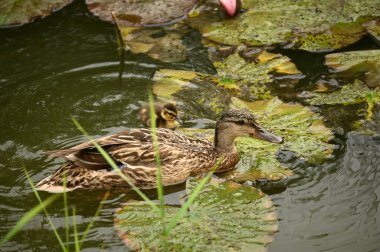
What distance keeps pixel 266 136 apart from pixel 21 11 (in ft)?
11.6

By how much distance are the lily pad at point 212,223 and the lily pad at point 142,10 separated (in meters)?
2.91

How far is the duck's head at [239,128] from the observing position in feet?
14.6

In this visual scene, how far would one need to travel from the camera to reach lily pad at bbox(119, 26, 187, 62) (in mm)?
6037

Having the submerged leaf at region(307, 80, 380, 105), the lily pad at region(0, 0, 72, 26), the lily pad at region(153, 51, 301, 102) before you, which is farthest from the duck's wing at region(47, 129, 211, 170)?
the lily pad at region(0, 0, 72, 26)

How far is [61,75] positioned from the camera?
5.83m

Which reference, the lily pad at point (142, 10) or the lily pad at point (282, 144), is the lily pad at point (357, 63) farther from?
the lily pad at point (142, 10)

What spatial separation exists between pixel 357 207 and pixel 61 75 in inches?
129

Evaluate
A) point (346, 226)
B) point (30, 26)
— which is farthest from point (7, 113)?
point (346, 226)

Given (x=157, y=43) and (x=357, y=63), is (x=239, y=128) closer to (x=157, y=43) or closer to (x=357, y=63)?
(x=357, y=63)

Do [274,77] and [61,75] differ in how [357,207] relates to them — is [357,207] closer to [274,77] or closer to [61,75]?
[274,77]

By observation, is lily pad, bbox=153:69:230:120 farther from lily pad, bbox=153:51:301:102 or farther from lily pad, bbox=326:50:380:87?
lily pad, bbox=326:50:380:87

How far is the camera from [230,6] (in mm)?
6176

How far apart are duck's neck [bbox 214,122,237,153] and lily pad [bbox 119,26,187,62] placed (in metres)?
1.60

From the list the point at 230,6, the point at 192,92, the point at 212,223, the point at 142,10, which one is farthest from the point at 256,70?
the point at 212,223
